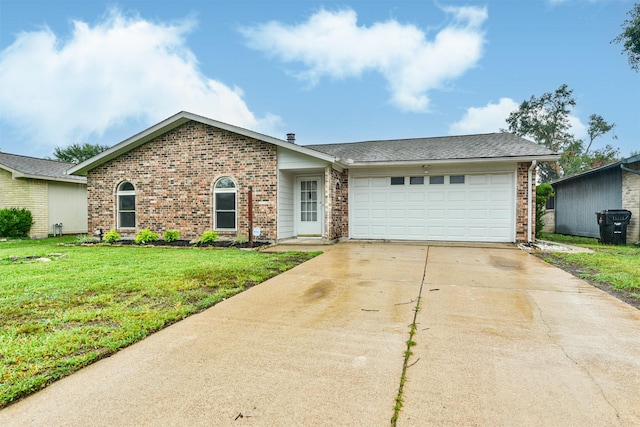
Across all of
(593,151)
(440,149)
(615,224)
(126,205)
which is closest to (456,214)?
(440,149)

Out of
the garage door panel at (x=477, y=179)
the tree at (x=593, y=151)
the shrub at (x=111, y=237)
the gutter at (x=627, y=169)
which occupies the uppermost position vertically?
the tree at (x=593, y=151)

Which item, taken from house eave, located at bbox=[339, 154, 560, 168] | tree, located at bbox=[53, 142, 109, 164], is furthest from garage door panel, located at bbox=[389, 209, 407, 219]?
tree, located at bbox=[53, 142, 109, 164]

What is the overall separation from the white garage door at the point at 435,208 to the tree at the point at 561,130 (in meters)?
22.7

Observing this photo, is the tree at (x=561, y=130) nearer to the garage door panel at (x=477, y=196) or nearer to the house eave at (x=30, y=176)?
the garage door panel at (x=477, y=196)

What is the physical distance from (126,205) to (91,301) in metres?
9.14

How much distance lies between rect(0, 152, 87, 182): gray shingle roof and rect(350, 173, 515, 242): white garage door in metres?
11.5

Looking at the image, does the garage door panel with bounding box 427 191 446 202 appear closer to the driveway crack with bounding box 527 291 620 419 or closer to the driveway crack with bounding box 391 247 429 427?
the driveway crack with bounding box 391 247 429 427

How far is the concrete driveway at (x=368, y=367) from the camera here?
6.25 ft

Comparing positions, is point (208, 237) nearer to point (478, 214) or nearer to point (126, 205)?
point (126, 205)

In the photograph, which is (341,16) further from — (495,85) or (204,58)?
(495,85)

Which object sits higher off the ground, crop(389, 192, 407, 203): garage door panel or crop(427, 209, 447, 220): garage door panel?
crop(389, 192, 407, 203): garage door panel

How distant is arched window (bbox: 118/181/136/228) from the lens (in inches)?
474

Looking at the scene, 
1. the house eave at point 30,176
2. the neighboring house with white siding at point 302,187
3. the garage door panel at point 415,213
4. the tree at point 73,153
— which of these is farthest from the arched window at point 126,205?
the tree at point 73,153

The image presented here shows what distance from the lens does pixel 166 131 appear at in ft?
37.9
